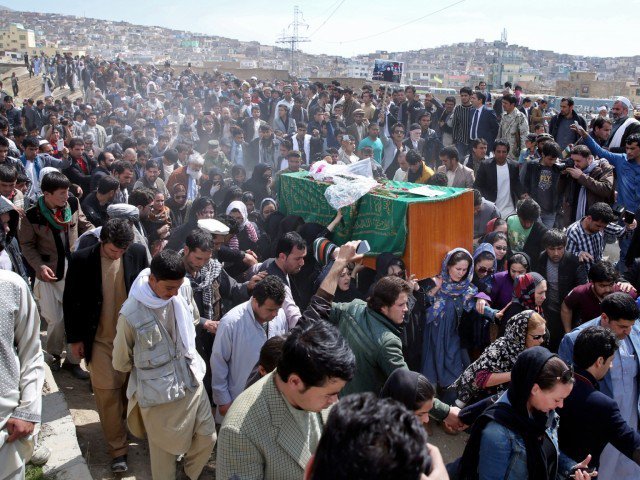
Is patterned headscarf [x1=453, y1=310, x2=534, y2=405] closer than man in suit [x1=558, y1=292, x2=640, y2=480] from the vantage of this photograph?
No

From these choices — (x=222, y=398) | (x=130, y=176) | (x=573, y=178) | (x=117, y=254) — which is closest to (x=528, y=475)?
(x=222, y=398)

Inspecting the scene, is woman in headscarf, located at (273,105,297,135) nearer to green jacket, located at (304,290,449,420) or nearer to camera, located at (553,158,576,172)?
camera, located at (553,158,576,172)

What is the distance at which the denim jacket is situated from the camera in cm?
234

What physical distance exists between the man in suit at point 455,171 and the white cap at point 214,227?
3291 millimetres

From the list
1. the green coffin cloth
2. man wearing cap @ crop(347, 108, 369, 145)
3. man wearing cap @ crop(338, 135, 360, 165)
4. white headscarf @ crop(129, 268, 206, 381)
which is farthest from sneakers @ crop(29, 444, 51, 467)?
man wearing cap @ crop(347, 108, 369, 145)

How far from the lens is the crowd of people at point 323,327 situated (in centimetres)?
197

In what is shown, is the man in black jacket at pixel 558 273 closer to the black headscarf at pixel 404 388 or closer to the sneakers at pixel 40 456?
the black headscarf at pixel 404 388

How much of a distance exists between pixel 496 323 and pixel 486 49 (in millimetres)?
177639

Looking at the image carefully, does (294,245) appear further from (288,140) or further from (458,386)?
(288,140)

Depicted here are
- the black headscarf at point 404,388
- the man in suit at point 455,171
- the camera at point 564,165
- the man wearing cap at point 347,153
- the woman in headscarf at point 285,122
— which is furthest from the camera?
the woman in headscarf at point 285,122

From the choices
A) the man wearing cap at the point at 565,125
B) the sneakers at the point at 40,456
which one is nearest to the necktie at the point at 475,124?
the man wearing cap at the point at 565,125

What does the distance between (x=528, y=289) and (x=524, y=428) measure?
217 centimetres

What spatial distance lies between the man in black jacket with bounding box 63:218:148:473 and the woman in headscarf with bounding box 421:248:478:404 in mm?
2289

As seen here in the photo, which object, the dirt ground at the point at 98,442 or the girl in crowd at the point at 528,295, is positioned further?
the girl in crowd at the point at 528,295
